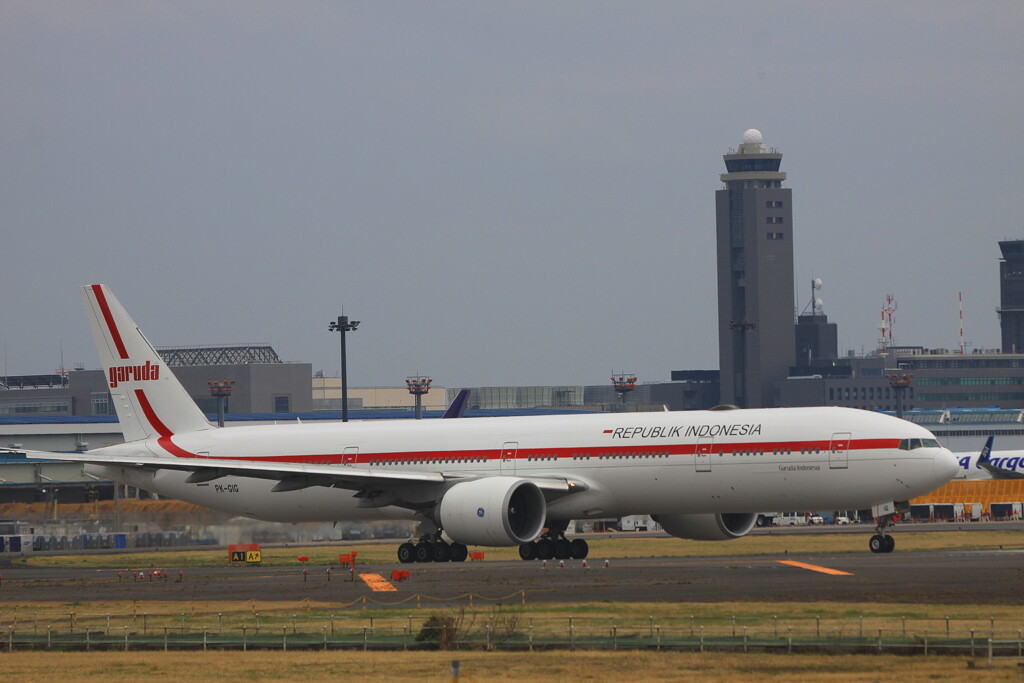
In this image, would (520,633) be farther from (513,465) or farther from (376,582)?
(513,465)

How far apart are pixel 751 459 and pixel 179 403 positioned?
2281cm

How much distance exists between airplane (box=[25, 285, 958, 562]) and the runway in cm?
164

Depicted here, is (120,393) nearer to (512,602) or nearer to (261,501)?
(261,501)

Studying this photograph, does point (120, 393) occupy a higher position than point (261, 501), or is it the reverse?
point (120, 393)

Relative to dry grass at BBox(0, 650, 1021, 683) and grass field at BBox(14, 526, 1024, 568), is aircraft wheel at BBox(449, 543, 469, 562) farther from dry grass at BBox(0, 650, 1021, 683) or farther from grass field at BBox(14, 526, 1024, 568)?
dry grass at BBox(0, 650, 1021, 683)

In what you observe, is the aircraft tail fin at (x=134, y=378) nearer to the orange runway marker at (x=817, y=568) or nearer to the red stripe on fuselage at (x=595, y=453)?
the red stripe on fuselage at (x=595, y=453)

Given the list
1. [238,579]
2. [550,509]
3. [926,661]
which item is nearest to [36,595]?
[238,579]

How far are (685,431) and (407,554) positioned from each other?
431 inches

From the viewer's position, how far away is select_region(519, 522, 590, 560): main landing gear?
50344 mm

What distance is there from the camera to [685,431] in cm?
4625

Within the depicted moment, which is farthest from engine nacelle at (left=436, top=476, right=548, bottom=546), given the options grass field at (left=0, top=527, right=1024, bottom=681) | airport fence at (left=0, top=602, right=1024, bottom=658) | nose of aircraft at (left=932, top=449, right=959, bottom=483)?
nose of aircraft at (left=932, top=449, right=959, bottom=483)

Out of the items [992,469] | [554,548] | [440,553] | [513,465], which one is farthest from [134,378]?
[992,469]

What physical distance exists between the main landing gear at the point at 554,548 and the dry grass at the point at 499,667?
20617 millimetres

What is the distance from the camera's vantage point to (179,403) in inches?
2216
